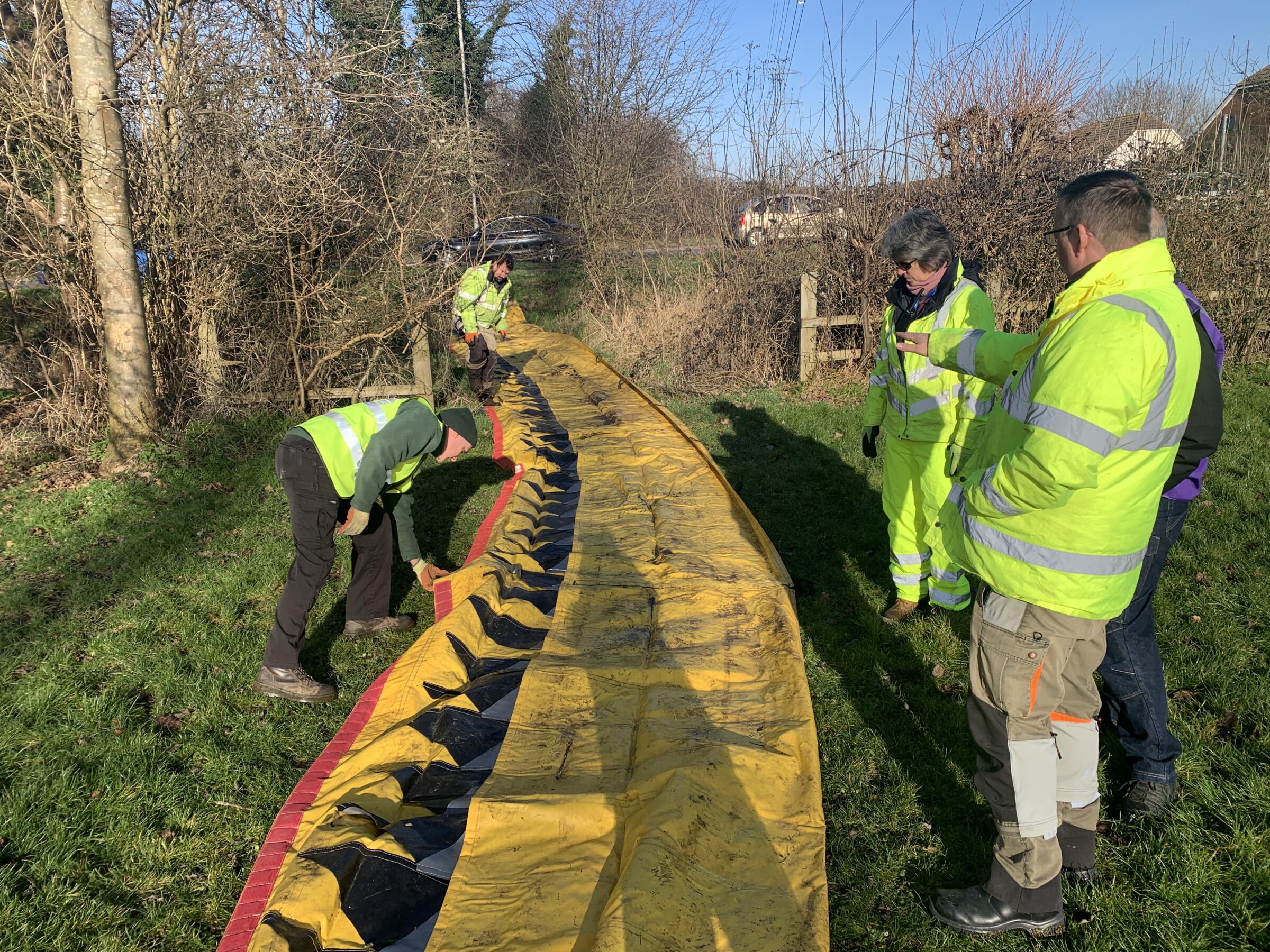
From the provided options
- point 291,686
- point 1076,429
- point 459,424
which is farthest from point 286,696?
point 1076,429

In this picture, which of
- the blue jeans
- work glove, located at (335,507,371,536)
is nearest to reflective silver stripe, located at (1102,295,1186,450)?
the blue jeans

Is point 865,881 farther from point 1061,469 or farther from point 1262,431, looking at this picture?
point 1262,431

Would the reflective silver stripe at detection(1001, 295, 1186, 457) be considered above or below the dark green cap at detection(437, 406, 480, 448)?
above

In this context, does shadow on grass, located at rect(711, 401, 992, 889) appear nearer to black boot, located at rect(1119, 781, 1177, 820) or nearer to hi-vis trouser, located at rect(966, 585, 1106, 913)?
hi-vis trouser, located at rect(966, 585, 1106, 913)

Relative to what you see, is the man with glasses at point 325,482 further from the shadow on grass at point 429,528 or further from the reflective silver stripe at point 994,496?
the reflective silver stripe at point 994,496

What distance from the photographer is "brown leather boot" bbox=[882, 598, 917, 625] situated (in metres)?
4.51

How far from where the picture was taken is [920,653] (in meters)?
4.18

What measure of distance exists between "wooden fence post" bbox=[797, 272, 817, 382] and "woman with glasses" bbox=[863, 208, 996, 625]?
17.9 feet

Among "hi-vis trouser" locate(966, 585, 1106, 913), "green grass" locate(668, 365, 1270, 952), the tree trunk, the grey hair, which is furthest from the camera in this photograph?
the tree trunk

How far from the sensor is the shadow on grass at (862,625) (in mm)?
3080

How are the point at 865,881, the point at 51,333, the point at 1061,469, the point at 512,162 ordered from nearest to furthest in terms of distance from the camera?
1. the point at 1061,469
2. the point at 865,881
3. the point at 51,333
4. the point at 512,162

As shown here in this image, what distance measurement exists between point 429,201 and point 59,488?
4.49 m

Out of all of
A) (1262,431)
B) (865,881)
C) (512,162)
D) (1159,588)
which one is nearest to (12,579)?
(865,881)

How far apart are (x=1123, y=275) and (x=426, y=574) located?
3481 mm
